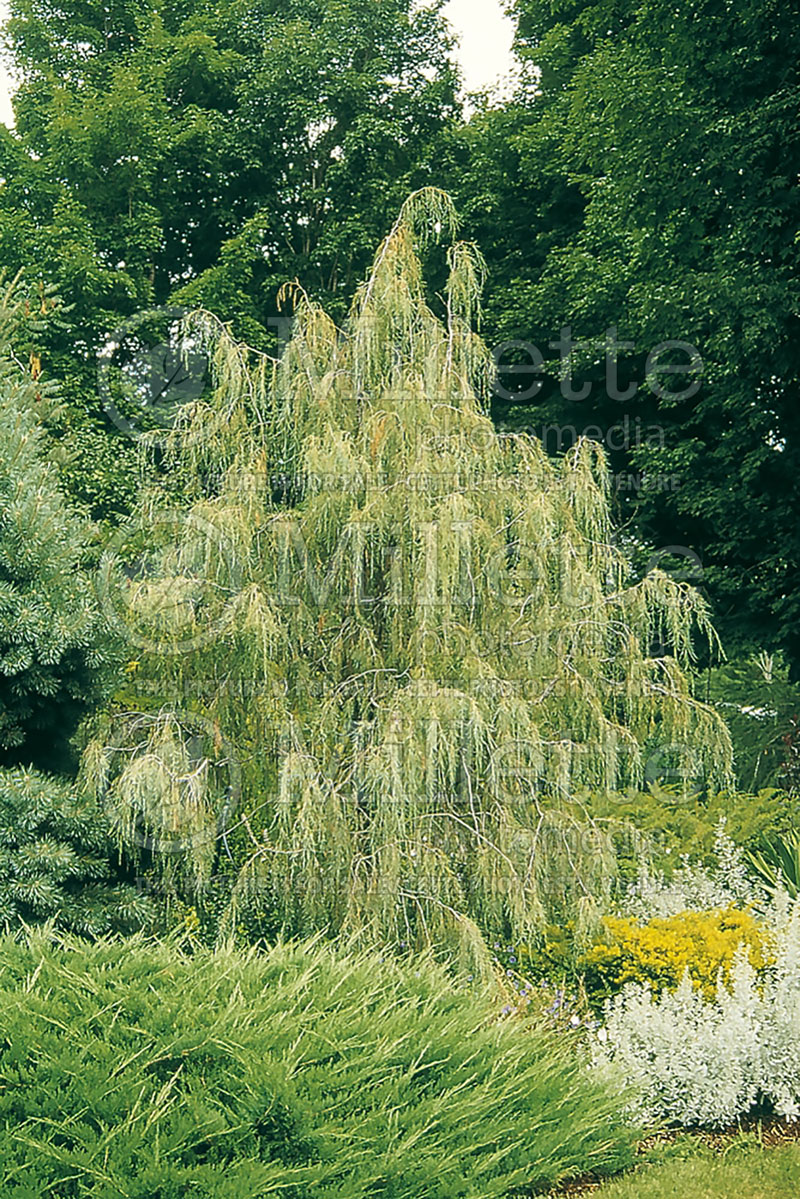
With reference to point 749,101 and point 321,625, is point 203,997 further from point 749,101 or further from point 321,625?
point 749,101

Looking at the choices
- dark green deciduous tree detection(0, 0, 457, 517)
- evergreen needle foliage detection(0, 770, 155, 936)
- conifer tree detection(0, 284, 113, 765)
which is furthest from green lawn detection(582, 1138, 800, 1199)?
dark green deciduous tree detection(0, 0, 457, 517)

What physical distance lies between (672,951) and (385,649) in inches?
86.4

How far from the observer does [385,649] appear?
22.2ft

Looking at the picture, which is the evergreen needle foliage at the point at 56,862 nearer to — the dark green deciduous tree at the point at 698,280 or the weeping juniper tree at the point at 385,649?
the weeping juniper tree at the point at 385,649

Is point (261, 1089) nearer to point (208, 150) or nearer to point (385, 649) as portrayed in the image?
point (385, 649)

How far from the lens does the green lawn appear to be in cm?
447

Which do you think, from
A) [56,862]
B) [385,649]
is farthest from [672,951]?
[56,862]

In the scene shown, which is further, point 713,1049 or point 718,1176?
point 713,1049

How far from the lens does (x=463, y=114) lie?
18.2 meters

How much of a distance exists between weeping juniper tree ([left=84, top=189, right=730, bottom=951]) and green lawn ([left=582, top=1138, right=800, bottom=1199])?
154cm

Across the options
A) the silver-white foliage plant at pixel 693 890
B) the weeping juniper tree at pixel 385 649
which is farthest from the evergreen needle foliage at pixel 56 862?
the silver-white foliage plant at pixel 693 890

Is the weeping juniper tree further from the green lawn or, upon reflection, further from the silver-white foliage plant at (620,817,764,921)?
the green lawn

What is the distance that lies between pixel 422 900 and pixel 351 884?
37 cm

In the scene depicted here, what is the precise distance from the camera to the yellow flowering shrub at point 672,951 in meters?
5.92
